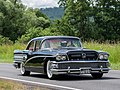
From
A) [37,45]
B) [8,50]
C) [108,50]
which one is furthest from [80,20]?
[37,45]

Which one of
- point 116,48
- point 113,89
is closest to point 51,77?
point 113,89

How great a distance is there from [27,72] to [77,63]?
142 inches

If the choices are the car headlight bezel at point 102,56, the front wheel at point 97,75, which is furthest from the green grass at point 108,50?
the car headlight bezel at point 102,56

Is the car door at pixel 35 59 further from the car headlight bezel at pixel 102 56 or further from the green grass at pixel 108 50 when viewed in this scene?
the green grass at pixel 108 50

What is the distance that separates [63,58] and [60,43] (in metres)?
1.63

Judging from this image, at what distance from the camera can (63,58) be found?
49.5ft

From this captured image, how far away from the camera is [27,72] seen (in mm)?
18172

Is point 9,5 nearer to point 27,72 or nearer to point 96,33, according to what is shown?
point 96,33

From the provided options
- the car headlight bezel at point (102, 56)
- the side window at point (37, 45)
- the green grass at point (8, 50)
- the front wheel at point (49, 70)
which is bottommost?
the green grass at point (8, 50)

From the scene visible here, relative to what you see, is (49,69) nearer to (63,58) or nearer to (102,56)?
(63,58)

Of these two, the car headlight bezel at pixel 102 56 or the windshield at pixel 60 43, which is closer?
the car headlight bezel at pixel 102 56

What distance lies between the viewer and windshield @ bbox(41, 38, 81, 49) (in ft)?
54.2

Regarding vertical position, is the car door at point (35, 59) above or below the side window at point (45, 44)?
below

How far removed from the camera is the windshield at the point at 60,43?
16.5m
